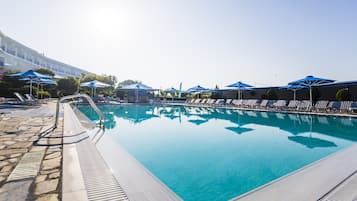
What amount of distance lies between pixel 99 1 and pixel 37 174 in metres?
7.35

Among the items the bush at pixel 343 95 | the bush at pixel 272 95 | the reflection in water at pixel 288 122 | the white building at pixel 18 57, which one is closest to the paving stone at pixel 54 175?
the reflection in water at pixel 288 122

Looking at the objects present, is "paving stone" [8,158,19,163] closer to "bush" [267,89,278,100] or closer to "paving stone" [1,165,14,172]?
"paving stone" [1,165,14,172]

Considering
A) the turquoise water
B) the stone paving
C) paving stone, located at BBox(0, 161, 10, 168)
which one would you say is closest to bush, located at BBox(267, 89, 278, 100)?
the turquoise water

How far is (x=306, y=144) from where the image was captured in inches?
203

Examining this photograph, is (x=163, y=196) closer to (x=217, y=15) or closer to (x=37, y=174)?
(x=37, y=174)

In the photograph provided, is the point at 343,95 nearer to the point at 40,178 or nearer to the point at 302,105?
the point at 302,105

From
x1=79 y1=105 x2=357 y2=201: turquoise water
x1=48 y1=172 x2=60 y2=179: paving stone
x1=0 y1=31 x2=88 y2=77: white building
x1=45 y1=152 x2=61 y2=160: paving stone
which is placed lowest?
x1=79 y1=105 x2=357 y2=201: turquoise water

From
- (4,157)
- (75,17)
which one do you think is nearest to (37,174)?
(4,157)

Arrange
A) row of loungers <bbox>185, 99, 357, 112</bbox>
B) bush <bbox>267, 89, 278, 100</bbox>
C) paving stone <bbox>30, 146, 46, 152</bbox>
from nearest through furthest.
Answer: paving stone <bbox>30, 146, 46, 152</bbox> → row of loungers <bbox>185, 99, 357, 112</bbox> → bush <bbox>267, 89, 278, 100</bbox>

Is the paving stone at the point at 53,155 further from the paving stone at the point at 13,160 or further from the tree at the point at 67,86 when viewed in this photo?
the tree at the point at 67,86

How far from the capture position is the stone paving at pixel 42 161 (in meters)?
1.86

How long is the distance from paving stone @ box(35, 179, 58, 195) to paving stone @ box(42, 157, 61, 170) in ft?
1.40

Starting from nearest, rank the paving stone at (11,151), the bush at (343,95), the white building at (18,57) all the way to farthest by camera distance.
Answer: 1. the paving stone at (11,151)
2. the bush at (343,95)
3. the white building at (18,57)

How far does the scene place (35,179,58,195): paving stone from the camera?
1.86 m
